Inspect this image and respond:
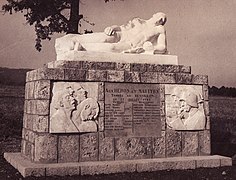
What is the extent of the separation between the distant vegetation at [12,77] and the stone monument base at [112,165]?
5.79 meters

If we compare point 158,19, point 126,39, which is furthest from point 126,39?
point 158,19

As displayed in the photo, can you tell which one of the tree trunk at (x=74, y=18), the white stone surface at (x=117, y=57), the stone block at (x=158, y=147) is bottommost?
the stone block at (x=158, y=147)

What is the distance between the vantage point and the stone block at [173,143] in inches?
263

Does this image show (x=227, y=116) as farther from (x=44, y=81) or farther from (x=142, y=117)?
(x=44, y=81)

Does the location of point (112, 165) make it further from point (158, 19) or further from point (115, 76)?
point (158, 19)

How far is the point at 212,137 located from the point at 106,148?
495 centimetres

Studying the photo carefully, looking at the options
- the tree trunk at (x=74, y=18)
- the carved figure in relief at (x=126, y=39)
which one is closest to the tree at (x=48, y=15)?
the tree trunk at (x=74, y=18)

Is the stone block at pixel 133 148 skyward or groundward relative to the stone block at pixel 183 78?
groundward

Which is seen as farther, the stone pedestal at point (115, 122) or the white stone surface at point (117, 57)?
the white stone surface at point (117, 57)

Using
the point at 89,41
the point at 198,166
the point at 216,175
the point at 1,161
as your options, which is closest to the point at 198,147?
the point at 198,166

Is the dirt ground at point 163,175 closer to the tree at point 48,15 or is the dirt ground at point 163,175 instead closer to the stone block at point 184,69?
the stone block at point 184,69

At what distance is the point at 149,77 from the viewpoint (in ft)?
22.1

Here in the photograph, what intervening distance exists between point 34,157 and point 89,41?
2.35m

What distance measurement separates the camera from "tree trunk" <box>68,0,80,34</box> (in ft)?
41.5
